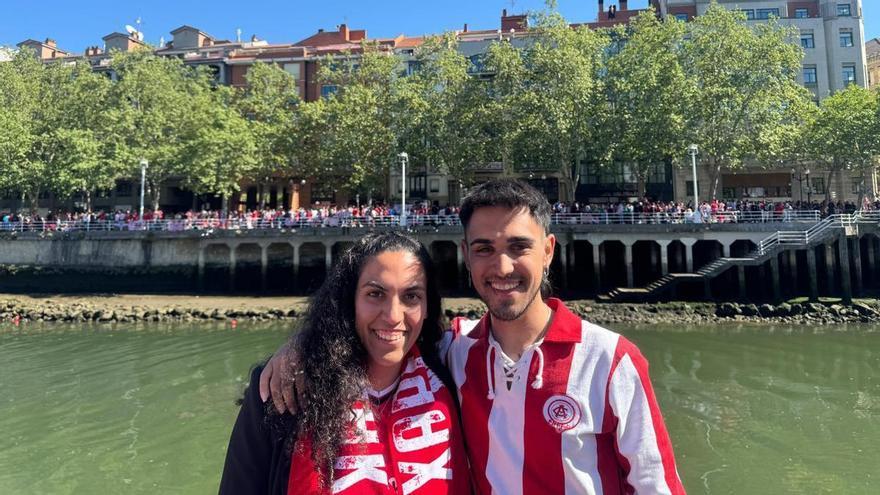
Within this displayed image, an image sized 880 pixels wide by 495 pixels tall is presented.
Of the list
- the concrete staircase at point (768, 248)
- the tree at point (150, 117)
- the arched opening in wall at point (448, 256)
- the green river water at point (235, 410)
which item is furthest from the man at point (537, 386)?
the tree at point (150, 117)

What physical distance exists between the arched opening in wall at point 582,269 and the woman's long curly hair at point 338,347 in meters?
24.3

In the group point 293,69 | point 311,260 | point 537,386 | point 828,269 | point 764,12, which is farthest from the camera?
point 293,69

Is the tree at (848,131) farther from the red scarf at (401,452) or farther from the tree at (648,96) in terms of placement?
the red scarf at (401,452)

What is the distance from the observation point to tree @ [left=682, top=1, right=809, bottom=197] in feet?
91.6

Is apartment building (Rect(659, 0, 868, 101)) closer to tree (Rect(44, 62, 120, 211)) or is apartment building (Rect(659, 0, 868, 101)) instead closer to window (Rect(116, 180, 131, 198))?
tree (Rect(44, 62, 120, 211))

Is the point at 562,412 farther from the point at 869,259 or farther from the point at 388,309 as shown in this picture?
the point at 869,259

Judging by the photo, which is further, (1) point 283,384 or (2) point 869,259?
(2) point 869,259

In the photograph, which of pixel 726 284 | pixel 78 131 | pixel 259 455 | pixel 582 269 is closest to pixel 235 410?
pixel 259 455

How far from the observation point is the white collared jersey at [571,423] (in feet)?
6.28

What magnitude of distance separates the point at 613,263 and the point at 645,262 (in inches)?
65.6

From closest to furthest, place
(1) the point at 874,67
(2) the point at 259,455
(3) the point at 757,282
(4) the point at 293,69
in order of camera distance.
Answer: (2) the point at 259,455 < (3) the point at 757,282 < (4) the point at 293,69 < (1) the point at 874,67

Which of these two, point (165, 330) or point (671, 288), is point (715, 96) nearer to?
point (671, 288)

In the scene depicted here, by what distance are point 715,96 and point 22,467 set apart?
104 feet

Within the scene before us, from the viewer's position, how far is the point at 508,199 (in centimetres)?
213
